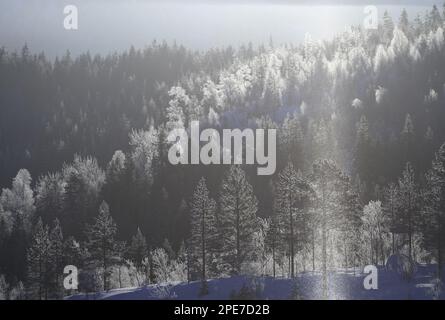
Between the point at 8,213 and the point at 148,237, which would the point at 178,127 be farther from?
the point at 8,213

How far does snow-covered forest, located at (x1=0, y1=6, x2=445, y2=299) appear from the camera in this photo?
29.1m

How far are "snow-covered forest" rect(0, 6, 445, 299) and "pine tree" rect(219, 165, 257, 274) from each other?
0.08 m

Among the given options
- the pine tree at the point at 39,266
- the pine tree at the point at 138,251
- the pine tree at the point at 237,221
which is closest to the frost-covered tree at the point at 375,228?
the pine tree at the point at 237,221

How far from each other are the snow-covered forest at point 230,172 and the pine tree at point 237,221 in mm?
81

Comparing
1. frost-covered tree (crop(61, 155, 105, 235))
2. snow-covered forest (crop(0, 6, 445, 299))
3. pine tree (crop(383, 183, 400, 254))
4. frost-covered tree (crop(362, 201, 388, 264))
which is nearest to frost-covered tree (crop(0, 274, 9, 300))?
snow-covered forest (crop(0, 6, 445, 299))

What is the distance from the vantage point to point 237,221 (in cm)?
2911

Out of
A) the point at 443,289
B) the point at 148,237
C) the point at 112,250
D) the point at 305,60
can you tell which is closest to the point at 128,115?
the point at 305,60

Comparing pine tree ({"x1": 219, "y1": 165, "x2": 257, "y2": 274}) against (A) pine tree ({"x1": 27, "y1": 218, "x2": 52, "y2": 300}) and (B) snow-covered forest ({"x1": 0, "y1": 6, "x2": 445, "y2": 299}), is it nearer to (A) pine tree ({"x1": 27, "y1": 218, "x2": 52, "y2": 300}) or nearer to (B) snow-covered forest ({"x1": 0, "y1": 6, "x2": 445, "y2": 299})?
(B) snow-covered forest ({"x1": 0, "y1": 6, "x2": 445, "y2": 299})

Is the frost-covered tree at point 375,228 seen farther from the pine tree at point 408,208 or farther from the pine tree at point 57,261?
the pine tree at point 57,261

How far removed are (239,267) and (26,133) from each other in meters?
58.0

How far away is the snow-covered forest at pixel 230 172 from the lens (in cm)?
2908

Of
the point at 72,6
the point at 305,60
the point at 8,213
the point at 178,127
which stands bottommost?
the point at 8,213

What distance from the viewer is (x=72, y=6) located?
97.6 ft
